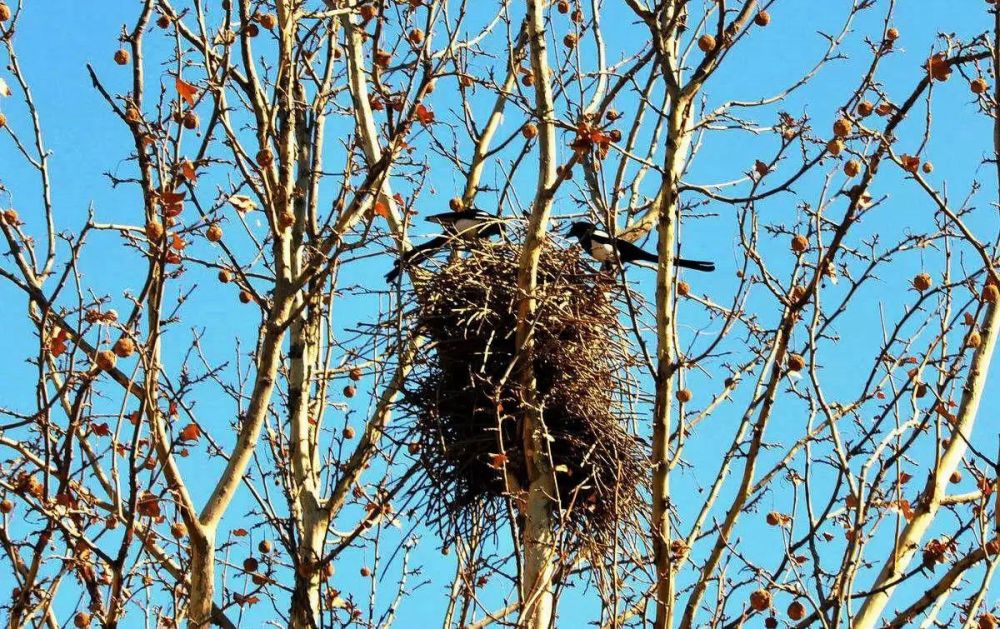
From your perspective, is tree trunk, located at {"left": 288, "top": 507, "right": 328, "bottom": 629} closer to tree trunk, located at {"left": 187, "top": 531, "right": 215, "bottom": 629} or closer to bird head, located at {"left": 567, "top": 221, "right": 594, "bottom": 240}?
tree trunk, located at {"left": 187, "top": 531, "right": 215, "bottom": 629}

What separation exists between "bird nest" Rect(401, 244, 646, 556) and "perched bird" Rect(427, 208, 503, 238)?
1.04ft

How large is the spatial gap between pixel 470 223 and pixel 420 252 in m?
0.68

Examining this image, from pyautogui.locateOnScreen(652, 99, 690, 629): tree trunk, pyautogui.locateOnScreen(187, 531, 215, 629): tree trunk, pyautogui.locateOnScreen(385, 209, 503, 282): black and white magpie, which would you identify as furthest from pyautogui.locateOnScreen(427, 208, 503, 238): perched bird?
pyautogui.locateOnScreen(187, 531, 215, 629): tree trunk

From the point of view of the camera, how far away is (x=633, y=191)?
680 centimetres

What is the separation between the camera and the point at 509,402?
17.0 ft

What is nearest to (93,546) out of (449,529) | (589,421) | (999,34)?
(449,529)

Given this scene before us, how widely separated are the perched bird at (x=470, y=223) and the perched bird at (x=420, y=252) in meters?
0.07

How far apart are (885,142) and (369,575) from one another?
114 inches

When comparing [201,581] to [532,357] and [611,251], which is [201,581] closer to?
[532,357]

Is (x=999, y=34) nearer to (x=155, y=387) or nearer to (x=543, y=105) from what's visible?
(x=543, y=105)

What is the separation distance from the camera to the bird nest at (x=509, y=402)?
5.16 metres

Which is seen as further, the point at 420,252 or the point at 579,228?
the point at 579,228

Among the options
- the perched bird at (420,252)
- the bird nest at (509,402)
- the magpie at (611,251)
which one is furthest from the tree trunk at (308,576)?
the magpie at (611,251)

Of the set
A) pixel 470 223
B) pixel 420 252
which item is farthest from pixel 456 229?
pixel 420 252
